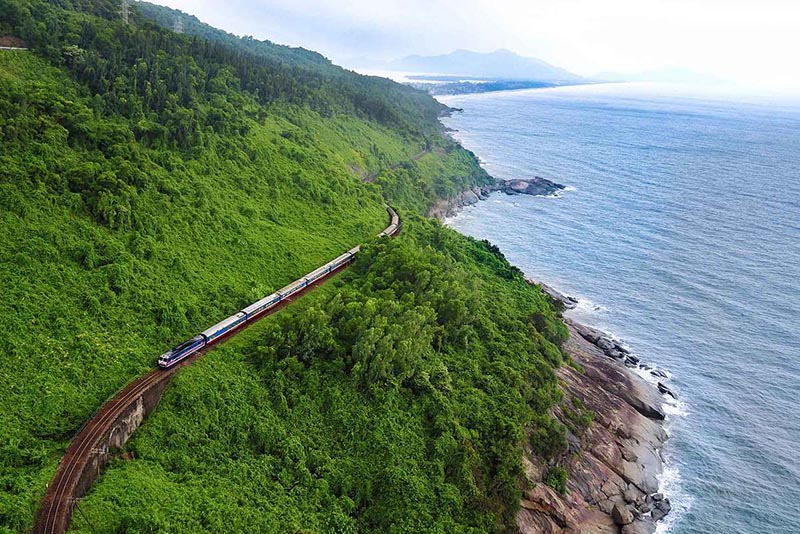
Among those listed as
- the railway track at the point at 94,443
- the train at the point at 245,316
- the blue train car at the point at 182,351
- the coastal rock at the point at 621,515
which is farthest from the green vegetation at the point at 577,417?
the railway track at the point at 94,443

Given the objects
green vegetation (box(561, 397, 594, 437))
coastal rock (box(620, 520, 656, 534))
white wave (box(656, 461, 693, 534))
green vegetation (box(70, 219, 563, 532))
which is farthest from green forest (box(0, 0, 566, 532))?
white wave (box(656, 461, 693, 534))

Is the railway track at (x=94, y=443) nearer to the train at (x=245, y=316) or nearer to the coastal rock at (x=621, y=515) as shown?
the train at (x=245, y=316)

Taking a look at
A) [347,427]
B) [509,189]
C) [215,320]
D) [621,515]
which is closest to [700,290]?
[621,515]

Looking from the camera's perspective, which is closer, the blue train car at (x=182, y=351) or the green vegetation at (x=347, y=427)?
the green vegetation at (x=347, y=427)

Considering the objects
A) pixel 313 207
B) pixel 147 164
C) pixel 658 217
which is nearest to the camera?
pixel 147 164

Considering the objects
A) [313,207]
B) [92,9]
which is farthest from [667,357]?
[92,9]

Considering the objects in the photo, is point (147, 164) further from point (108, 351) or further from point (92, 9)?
point (92, 9)

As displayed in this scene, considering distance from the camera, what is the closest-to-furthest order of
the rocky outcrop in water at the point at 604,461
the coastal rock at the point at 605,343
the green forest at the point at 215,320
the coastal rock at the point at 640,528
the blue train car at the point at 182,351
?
the green forest at the point at 215,320
the blue train car at the point at 182,351
the rocky outcrop in water at the point at 604,461
the coastal rock at the point at 640,528
the coastal rock at the point at 605,343
